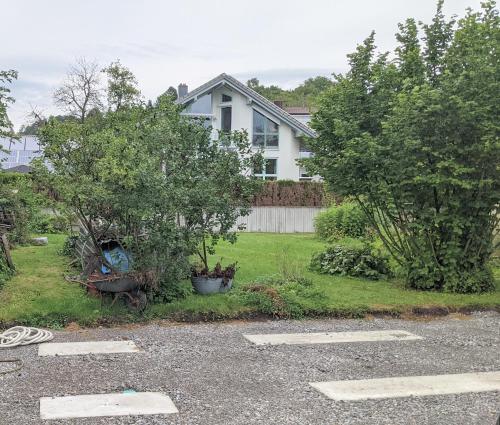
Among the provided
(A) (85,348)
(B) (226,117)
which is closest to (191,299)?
(A) (85,348)

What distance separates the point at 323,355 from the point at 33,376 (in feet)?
9.94

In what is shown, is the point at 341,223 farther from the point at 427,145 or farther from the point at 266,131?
the point at 266,131

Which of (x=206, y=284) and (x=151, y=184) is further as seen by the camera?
(x=206, y=284)

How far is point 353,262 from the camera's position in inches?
467

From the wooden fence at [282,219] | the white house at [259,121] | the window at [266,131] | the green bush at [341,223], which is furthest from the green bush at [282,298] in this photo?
the window at [266,131]

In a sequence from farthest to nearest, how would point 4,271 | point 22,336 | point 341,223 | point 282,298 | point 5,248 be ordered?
point 341,223
point 5,248
point 4,271
point 282,298
point 22,336

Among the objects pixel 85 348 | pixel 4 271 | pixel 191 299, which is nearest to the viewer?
pixel 85 348

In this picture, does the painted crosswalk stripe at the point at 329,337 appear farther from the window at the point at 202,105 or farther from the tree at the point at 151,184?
the window at the point at 202,105

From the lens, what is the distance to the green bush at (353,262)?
38.0 ft

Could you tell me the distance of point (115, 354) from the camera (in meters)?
6.24

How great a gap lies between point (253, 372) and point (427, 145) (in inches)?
216

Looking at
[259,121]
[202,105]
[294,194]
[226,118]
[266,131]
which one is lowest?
[294,194]

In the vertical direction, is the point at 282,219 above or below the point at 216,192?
below

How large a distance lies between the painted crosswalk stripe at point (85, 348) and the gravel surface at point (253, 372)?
0.48 ft
